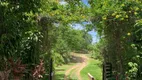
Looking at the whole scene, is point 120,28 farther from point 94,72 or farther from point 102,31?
point 94,72

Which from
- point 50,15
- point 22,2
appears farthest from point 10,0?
point 50,15

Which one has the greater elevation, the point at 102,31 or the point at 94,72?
the point at 102,31

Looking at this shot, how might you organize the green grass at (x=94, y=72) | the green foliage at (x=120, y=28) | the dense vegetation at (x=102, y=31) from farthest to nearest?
1. the green grass at (x=94, y=72)
2. the green foliage at (x=120, y=28)
3. the dense vegetation at (x=102, y=31)

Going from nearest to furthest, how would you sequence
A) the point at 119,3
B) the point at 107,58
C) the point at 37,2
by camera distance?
1. the point at 37,2
2. the point at 119,3
3. the point at 107,58

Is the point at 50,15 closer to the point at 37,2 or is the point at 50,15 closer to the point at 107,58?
the point at 107,58

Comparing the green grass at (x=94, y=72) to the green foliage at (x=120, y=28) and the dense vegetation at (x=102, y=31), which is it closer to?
the dense vegetation at (x=102, y=31)

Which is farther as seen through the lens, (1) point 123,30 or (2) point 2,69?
(1) point 123,30

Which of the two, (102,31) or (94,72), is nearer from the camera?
(102,31)

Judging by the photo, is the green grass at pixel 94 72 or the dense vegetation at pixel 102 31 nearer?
the dense vegetation at pixel 102 31

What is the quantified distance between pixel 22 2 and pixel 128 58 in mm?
5029

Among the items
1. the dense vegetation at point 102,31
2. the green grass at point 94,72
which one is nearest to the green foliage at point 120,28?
the dense vegetation at point 102,31

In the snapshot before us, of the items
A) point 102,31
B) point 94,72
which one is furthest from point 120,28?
point 94,72

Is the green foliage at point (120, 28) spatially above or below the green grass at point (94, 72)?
above

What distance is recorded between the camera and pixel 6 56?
4.60m
